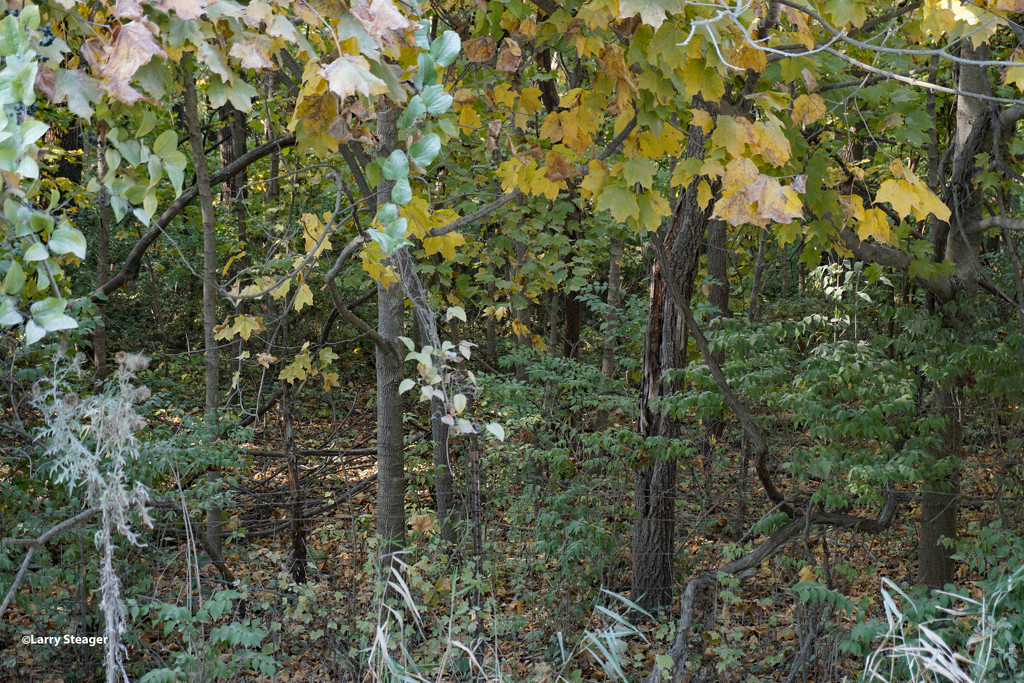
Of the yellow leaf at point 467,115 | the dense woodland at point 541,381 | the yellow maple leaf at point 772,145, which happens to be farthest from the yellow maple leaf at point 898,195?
the yellow leaf at point 467,115

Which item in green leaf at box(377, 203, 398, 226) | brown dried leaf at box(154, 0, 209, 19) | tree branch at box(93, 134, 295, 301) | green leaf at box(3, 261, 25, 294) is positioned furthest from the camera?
tree branch at box(93, 134, 295, 301)

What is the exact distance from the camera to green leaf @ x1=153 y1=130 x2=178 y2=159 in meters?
2.02

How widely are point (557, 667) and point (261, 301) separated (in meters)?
4.60

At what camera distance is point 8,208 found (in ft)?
6.27

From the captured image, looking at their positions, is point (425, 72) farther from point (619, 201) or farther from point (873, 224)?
point (873, 224)

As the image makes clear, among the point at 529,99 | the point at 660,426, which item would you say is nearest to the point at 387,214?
the point at 529,99

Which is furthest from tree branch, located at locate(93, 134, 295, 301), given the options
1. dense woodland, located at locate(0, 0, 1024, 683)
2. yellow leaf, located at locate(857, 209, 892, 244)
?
yellow leaf, located at locate(857, 209, 892, 244)

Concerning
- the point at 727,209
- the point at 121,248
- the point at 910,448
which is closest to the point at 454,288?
the point at 910,448

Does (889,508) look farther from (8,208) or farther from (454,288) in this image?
(8,208)

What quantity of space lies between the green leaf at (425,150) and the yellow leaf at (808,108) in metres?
1.64

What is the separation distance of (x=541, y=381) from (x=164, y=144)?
179 inches

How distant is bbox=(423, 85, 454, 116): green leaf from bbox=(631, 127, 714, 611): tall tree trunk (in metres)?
3.04

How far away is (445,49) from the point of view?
2158 millimetres

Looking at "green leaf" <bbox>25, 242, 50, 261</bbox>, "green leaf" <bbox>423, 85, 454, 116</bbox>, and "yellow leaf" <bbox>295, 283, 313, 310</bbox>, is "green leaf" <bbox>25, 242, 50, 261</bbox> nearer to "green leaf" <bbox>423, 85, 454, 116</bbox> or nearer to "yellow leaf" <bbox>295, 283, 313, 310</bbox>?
"green leaf" <bbox>423, 85, 454, 116</bbox>
